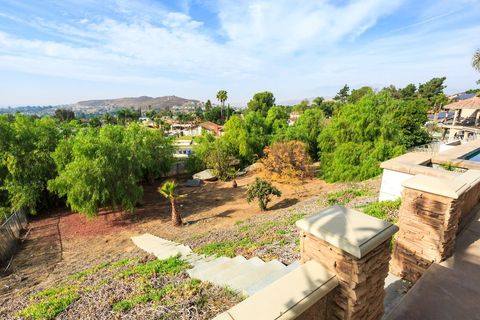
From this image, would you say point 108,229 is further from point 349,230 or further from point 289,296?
point 349,230

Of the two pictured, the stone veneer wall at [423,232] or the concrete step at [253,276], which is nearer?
the stone veneer wall at [423,232]

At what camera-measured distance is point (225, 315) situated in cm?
145

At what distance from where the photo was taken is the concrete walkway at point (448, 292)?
246 centimetres

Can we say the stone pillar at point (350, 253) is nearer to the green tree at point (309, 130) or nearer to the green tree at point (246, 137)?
the green tree at point (246, 137)

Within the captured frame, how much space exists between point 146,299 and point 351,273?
3492 mm

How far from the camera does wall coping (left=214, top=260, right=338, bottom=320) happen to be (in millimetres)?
1459

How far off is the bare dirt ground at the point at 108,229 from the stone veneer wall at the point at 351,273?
7919mm

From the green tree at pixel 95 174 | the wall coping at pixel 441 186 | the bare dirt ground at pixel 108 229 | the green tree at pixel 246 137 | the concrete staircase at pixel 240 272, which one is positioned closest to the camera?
Result: the wall coping at pixel 441 186

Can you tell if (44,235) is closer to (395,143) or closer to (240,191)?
(240,191)

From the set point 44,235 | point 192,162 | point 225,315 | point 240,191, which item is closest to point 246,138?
point 192,162

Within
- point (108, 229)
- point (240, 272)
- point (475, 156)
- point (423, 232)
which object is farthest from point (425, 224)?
point (108, 229)

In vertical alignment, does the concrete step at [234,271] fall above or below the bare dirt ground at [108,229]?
above

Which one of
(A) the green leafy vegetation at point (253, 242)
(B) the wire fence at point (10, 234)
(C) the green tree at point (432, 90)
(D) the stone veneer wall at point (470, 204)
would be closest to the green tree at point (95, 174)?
(B) the wire fence at point (10, 234)

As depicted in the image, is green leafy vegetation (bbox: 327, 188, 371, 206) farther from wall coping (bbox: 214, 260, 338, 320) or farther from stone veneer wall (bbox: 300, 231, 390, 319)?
wall coping (bbox: 214, 260, 338, 320)
